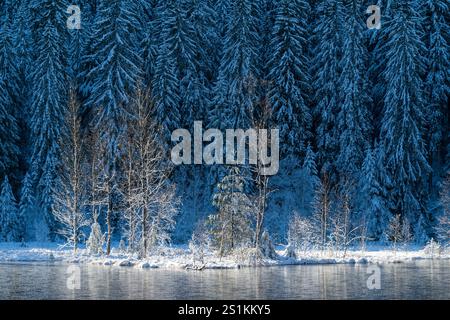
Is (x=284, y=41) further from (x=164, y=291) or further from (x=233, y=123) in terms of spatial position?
(x=164, y=291)

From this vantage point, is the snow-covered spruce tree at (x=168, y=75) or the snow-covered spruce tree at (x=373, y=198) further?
the snow-covered spruce tree at (x=168, y=75)

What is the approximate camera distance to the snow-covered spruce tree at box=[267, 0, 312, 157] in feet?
171

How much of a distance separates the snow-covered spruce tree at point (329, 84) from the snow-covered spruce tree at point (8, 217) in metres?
23.5

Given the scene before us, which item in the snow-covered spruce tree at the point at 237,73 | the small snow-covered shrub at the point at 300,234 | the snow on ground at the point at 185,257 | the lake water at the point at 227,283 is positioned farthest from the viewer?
the snow-covered spruce tree at the point at 237,73

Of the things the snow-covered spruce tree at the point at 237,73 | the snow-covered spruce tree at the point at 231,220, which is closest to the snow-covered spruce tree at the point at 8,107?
the snow-covered spruce tree at the point at 237,73

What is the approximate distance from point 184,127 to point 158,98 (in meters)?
3.23

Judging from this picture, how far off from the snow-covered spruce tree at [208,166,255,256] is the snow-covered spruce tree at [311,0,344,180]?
16.9 m

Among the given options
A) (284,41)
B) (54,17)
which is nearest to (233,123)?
(284,41)

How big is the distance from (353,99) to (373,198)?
826 centimetres

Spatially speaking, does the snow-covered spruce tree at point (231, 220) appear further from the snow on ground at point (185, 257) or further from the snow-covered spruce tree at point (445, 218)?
the snow-covered spruce tree at point (445, 218)

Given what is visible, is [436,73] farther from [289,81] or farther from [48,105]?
[48,105]

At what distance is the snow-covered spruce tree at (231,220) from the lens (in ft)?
119

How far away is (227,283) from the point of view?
2614cm

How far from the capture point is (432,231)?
163 feet
